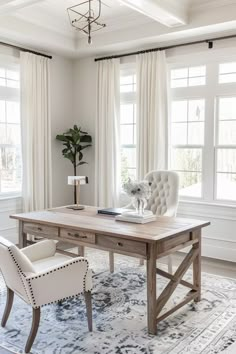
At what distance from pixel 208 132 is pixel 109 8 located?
80.0 inches

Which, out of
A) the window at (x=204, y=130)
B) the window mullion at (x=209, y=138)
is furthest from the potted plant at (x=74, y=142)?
the window mullion at (x=209, y=138)

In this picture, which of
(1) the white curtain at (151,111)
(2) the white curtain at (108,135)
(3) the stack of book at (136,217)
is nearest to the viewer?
(3) the stack of book at (136,217)

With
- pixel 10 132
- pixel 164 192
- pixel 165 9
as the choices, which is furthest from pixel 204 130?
pixel 10 132

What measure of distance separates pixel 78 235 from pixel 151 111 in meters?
2.53

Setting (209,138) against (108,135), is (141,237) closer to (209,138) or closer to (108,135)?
(209,138)

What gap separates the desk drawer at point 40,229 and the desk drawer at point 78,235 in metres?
0.12

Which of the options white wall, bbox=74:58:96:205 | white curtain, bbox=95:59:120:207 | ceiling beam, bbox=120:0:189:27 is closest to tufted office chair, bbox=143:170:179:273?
white curtain, bbox=95:59:120:207

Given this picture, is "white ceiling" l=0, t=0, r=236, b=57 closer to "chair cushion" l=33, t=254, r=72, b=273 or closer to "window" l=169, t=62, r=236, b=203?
"window" l=169, t=62, r=236, b=203

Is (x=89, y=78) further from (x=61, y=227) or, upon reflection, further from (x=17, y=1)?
(x=61, y=227)

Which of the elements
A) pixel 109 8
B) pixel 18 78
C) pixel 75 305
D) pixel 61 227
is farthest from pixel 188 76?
pixel 75 305

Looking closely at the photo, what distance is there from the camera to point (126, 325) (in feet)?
10.1

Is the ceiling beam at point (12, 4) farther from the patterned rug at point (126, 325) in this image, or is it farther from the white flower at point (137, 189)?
the patterned rug at point (126, 325)

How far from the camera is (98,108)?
5.84m

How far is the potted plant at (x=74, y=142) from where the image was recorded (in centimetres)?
577
